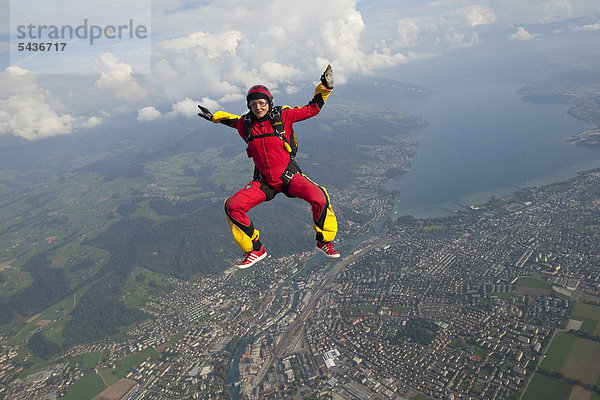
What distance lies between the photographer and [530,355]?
3628 centimetres

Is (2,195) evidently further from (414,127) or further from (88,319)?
(414,127)

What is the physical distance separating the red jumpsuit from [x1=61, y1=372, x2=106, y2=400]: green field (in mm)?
50927

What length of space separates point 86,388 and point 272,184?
5387 centimetres

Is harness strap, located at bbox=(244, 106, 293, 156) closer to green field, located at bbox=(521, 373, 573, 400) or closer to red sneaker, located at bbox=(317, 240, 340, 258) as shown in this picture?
red sneaker, located at bbox=(317, 240, 340, 258)

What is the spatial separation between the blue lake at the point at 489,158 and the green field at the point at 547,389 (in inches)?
2028

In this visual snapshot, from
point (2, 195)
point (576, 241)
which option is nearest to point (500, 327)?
point (576, 241)

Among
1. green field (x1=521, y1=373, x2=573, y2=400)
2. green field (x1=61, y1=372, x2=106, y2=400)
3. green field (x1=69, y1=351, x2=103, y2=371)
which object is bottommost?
green field (x1=69, y1=351, x2=103, y2=371)

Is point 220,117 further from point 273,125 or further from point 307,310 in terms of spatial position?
point 307,310

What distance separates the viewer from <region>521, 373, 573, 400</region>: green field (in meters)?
31.8

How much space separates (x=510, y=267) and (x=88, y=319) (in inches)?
3141

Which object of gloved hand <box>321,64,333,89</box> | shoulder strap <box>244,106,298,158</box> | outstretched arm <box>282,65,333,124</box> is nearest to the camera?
gloved hand <box>321,64,333,89</box>

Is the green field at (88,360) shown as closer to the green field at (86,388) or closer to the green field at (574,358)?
the green field at (86,388)

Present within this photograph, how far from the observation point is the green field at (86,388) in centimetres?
4284

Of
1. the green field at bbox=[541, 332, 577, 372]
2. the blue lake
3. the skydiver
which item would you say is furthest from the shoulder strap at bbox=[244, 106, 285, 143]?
A: the blue lake
